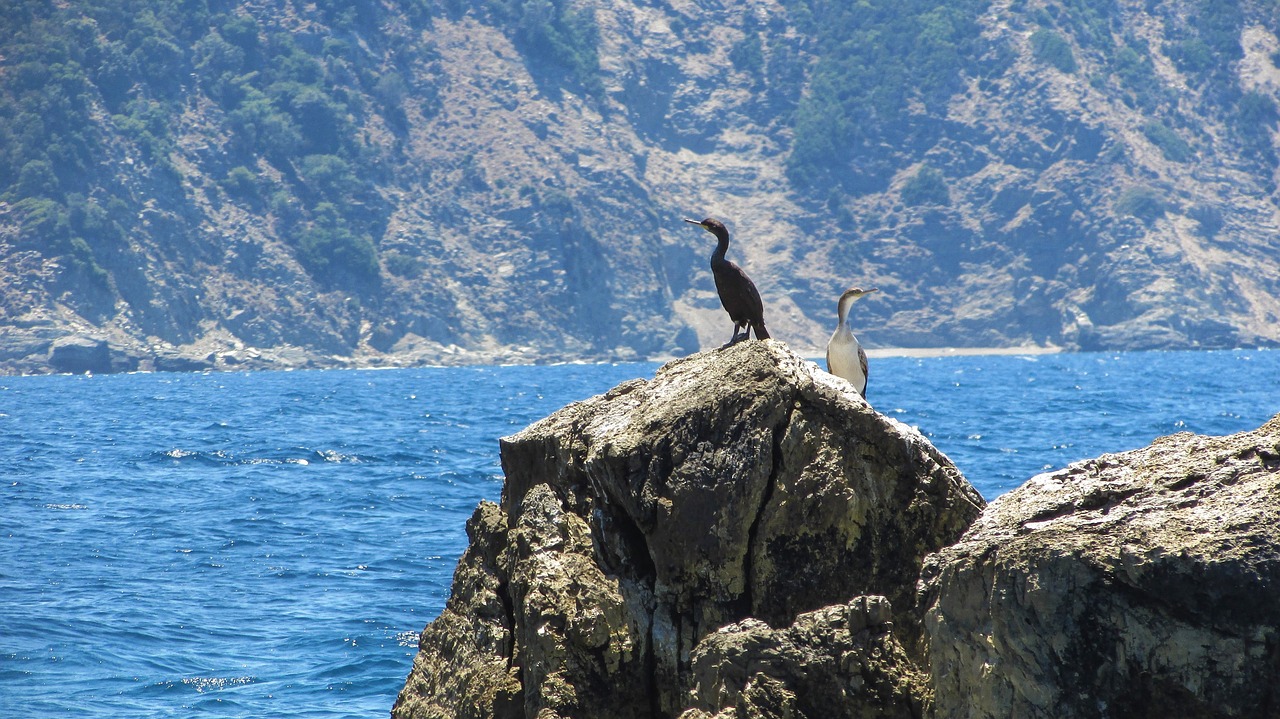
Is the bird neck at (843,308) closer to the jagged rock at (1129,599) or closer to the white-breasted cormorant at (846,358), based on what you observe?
the white-breasted cormorant at (846,358)

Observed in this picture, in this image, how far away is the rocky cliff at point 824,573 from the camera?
4.81m

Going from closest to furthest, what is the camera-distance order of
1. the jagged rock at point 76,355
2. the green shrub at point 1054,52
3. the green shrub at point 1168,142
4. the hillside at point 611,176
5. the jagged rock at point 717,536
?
the jagged rock at point 717,536 < the jagged rock at point 76,355 < the hillside at point 611,176 < the green shrub at point 1168,142 < the green shrub at point 1054,52

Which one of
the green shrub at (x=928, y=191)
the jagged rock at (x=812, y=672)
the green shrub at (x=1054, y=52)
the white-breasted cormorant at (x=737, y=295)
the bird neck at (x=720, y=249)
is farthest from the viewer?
the green shrub at (x=1054, y=52)

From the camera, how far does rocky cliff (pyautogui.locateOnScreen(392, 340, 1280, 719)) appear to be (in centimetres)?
481

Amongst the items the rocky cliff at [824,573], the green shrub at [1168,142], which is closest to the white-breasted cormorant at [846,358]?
the rocky cliff at [824,573]

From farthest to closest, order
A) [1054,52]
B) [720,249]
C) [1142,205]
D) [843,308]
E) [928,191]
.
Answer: [1054,52] < [928,191] < [1142,205] < [843,308] < [720,249]

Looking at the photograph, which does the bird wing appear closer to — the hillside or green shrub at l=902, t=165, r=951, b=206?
the hillside

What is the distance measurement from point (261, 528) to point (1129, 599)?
18749mm

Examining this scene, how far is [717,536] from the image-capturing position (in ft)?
20.9

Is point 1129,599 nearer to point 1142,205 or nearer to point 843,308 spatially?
point 843,308

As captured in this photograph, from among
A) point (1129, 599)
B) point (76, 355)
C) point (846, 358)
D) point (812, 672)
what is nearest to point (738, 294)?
point (846, 358)

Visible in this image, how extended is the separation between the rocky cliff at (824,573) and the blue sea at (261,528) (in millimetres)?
5276

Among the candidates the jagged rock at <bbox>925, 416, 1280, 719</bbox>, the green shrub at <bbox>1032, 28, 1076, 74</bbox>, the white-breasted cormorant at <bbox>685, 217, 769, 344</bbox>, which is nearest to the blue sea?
the white-breasted cormorant at <bbox>685, 217, 769, 344</bbox>

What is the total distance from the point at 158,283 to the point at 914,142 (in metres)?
102
